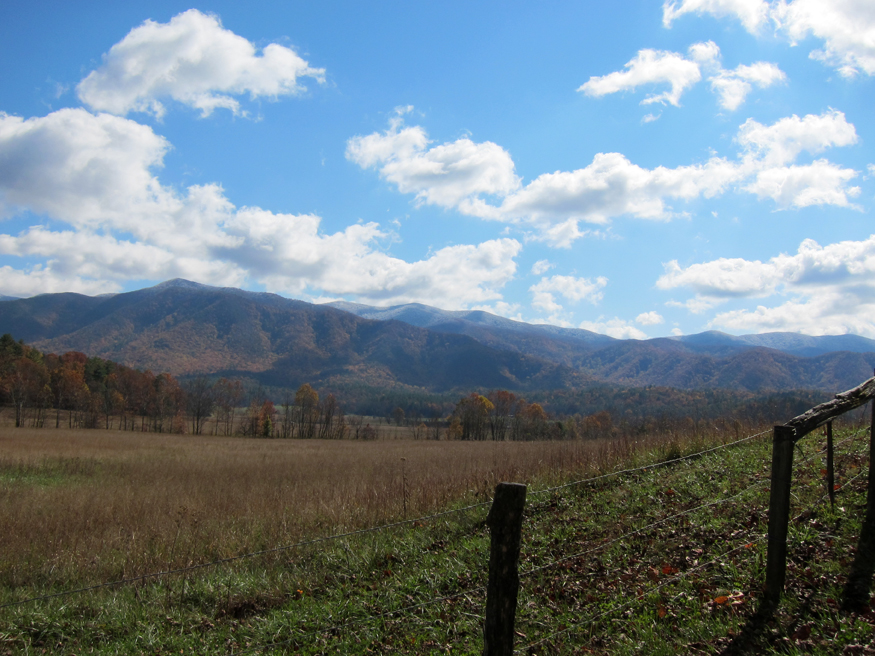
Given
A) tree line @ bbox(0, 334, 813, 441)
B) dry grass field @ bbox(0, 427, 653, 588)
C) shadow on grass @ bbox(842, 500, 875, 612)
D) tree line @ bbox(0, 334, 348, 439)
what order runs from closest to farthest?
shadow on grass @ bbox(842, 500, 875, 612)
dry grass field @ bbox(0, 427, 653, 588)
tree line @ bbox(0, 334, 348, 439)
tree line @ bbox(0, 334, 813, 441)

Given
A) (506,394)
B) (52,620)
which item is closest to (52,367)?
(506,394)

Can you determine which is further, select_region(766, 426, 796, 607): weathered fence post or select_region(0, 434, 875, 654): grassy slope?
select_region(0, 434, 875, 654): grassy slope

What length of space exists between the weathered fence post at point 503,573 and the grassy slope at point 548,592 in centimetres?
185

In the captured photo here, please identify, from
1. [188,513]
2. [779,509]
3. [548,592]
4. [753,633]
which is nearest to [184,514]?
[188,513]

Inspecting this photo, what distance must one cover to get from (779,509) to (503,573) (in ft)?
9.52

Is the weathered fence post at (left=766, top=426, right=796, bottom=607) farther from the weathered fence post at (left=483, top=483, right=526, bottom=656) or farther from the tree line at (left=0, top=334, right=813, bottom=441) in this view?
the tree line at (left=0, top=334, right=813, bottom=441)

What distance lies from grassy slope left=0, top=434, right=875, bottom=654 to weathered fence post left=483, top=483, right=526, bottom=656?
6.05 feet

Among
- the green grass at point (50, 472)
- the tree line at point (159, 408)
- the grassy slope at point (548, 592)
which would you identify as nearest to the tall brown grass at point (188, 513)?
the green grass at point (50, 472)

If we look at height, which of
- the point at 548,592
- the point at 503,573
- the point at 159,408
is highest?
the point at 503,573

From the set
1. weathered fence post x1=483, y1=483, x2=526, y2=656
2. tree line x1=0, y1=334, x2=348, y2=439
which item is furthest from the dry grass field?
tree line x1=0, y1=334, x2=348, y2=439

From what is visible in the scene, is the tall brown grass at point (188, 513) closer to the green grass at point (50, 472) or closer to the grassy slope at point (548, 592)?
the green grass at point (50, 472)

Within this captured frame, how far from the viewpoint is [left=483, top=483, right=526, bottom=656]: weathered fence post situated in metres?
3.39

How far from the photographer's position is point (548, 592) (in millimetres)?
6215

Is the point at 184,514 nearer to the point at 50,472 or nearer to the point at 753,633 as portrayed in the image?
the point at 753,633
